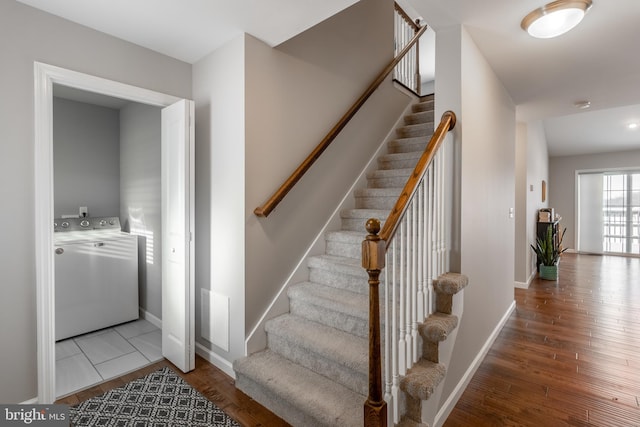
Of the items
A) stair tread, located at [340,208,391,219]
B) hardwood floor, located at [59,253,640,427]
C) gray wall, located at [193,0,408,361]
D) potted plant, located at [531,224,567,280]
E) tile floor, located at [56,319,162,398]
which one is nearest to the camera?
hardwood floor, located at [59,253,640,427]

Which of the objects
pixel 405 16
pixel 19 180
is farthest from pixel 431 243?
pixel 405 16

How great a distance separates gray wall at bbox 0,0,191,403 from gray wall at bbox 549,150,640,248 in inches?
392

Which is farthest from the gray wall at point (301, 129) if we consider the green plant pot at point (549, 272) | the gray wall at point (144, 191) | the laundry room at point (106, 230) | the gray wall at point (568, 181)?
the gray wall at point (568, 181)

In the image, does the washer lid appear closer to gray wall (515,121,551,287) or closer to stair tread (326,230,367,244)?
stair tread (326,230,367,244)

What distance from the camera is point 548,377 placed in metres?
2.35

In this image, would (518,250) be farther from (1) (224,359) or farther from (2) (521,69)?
(1) (224,359)

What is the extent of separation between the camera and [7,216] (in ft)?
5.98

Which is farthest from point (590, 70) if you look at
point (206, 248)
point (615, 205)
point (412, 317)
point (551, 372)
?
point (615, 205)

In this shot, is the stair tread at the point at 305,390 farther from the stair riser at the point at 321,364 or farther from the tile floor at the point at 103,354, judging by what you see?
the tile floor at the point at 103,354

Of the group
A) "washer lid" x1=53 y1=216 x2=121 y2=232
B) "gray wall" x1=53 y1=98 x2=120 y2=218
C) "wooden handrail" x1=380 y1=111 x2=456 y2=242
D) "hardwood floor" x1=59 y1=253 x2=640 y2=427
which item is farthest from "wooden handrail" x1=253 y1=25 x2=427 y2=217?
"gray wall" x1=53 y1=98 x2=120 y2=218

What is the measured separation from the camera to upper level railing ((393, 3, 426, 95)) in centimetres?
419

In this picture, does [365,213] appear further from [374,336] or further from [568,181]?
[568,181]

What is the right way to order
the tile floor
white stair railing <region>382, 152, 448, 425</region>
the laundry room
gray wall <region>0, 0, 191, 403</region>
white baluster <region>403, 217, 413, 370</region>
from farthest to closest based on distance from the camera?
the laundry room < the tile floor < gray wall <region>0, 0, 191, 403</region> < white baluster <region>403, 217, 413, 370</region> < white stair railing <region>382, 152, 448, 425</region>

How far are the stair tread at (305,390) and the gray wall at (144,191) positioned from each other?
171 centimetres
